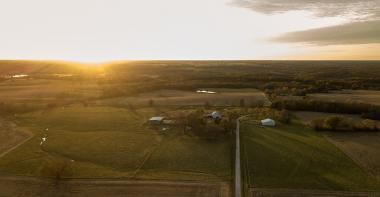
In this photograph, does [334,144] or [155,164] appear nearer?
[155,164]

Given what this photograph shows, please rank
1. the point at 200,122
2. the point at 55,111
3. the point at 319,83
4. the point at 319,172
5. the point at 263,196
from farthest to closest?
1. the point at 319,83
2. the point at 55,111
3. the point at 200,122
4. the point at 319,172
5. the point at 263,196

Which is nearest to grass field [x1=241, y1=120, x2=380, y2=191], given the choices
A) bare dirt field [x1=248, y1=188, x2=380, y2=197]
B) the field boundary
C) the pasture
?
the field boundary

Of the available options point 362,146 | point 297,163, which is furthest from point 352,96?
point 297,163

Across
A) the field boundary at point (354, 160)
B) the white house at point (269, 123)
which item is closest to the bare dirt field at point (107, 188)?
the field boundary at point (354, 160)

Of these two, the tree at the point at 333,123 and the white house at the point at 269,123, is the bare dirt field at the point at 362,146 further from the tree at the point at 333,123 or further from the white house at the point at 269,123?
the white house at the point at 269,123

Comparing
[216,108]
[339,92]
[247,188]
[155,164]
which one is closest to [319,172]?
[247,188]

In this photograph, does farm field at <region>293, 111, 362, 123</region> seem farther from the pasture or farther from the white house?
the pasture

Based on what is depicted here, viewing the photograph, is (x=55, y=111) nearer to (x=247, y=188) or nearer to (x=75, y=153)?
(x=75, y=153)
